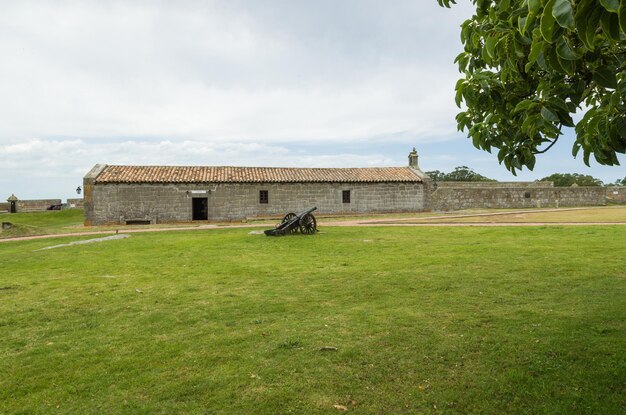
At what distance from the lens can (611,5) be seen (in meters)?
1.43

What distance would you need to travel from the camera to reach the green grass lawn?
128 inches

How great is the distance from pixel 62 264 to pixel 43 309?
4.58 metres

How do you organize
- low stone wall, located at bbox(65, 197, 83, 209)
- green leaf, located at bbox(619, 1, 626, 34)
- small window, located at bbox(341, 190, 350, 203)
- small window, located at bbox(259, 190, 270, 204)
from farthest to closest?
low stone wall, located at bbox(65, 197, 83, 209)
small window, located at bbox(341, 190, 350, 203)
small window, located at bbox(259, 190, 270, 204)
green leaf, located at bbox(619, 1, 626, 34)

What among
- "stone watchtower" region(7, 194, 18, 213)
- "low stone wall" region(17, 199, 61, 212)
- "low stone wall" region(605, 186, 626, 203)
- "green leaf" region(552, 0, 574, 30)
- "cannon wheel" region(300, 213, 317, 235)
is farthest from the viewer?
"low stone wall" region(605, 186, 626, 203)

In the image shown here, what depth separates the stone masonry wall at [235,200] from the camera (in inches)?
1006

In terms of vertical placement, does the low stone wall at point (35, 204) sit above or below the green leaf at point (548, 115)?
above

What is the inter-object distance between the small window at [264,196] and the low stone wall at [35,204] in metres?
23.8

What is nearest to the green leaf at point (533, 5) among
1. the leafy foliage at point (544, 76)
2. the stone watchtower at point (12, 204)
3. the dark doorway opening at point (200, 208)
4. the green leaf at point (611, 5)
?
the leafy foliage at point (544, 76)

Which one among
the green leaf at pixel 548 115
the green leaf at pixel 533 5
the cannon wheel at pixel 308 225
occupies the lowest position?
the cannon wheel at pixel 308 225

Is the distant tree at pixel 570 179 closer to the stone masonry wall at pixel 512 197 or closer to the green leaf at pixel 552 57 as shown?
the stone masonry wall at pixel 512 197

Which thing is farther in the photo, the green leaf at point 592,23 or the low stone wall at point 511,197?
the low stone wall at point 511,197

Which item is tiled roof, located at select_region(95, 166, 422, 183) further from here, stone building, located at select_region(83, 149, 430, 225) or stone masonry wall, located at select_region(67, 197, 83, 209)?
stone masonry wall, located at select_region(67, 197, 83, 209)

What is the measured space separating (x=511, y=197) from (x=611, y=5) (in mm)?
35395

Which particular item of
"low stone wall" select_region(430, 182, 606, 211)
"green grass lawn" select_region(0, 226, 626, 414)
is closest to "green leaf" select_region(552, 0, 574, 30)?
"green grass lawn" select_region(0, 226, 626, 414)
